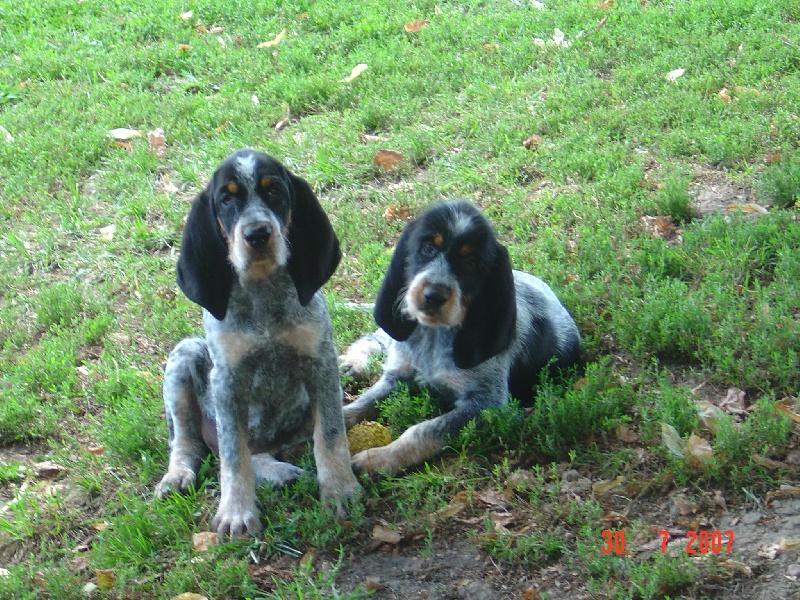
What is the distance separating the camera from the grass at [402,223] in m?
4.67

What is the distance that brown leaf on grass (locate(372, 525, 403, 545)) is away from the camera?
181 inches

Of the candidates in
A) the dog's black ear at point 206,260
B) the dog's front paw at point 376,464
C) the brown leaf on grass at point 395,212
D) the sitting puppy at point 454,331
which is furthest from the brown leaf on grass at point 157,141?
the dog's front paw at point 376,464

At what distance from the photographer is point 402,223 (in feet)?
24.8

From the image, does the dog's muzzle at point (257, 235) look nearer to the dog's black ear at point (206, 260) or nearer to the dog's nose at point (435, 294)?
the dog's black ear at point (206, 260)

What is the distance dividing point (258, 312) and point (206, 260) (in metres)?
0.37

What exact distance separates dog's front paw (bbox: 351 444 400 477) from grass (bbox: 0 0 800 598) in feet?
0.42

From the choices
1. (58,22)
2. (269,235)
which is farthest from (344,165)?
(58,22)

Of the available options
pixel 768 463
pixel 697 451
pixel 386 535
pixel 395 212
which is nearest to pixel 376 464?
pixel 386 535

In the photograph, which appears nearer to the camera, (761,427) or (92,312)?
(761,427)

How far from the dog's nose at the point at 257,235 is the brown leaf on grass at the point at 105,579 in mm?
1754

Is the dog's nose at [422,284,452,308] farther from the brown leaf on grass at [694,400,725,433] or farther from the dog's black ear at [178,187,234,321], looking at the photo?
the brown leaf on grass at [694,400,725,433]

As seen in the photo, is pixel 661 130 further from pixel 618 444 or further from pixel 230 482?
pixel 230 482

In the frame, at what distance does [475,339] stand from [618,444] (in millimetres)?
963

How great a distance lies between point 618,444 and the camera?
5023 mm
